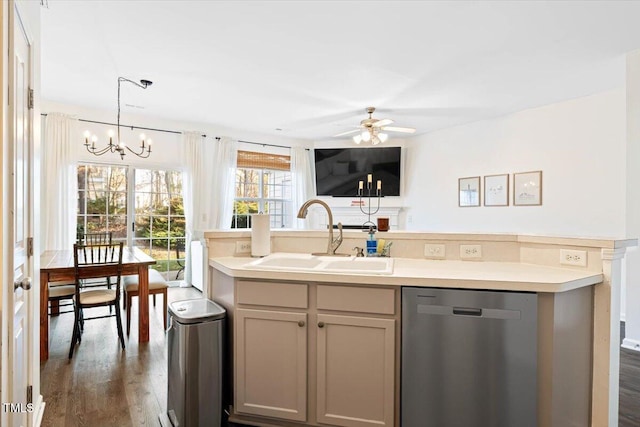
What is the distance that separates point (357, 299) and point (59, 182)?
4.56m

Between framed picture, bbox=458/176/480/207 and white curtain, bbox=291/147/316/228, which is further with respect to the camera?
white curtain, bbox=291/147/316/228

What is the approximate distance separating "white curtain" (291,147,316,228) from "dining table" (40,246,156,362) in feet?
11.1

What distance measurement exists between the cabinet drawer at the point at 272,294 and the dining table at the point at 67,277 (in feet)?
5.98

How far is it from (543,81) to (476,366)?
3.38 meters

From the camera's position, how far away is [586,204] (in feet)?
13.4

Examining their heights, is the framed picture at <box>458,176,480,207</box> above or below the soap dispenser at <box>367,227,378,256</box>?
above

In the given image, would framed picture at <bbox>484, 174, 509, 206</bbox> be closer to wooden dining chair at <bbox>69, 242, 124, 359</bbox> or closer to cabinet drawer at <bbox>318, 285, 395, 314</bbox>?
Result: cabinet drawer at <bbox>318, 285, 395, 314</bbox>

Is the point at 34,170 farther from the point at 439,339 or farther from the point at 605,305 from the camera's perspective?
the point at 605,305

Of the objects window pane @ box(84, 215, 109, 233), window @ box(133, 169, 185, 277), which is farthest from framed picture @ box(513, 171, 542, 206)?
window pane @ box(84, 215, 109, 233)

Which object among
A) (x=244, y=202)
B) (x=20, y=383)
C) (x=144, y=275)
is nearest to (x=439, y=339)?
(x=20, y=383)

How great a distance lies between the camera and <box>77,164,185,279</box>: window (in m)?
4.88

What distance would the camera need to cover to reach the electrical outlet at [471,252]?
218 centimetres

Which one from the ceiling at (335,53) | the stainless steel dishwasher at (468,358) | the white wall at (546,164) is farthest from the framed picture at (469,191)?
the stainless steel dishwasher at (468,358)

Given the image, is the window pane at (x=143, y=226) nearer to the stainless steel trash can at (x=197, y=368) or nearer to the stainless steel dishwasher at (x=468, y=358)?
the stainless steel trash can at (x=197, y=368)
